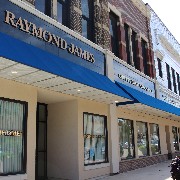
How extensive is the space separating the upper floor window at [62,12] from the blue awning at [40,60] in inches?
141

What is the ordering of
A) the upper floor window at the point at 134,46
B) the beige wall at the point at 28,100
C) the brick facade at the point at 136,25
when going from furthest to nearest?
1. the upper floor window at the point at 134,46
2. the brick facade at the point at 136,25
3. the beige wall at the point at 28,100

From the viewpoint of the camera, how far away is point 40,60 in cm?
852

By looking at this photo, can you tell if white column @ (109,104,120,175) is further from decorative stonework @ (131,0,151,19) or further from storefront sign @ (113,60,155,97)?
decorative stonework @ (131,0,151,19)

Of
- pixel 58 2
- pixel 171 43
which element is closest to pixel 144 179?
pixel 58 2

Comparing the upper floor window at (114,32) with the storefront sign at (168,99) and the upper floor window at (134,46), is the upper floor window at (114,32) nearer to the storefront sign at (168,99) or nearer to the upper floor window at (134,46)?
the upper floor window at (134,46)

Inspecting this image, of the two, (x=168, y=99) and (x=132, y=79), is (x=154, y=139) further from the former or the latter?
(x=132, y=79)

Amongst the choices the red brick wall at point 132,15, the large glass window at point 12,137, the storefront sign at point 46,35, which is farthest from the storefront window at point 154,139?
the large glass window at point 12,137

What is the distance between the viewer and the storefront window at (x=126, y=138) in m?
15.6

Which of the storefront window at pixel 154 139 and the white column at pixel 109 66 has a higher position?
the white column at pixel 109 66

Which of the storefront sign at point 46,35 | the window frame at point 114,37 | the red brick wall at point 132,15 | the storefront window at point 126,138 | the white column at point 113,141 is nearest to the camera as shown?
the storefront sign at point 46,35

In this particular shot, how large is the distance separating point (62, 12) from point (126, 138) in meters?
8.26

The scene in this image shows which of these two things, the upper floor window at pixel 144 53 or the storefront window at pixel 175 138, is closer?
the upper floor window at pixel 144 53

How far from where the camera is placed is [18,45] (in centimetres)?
829

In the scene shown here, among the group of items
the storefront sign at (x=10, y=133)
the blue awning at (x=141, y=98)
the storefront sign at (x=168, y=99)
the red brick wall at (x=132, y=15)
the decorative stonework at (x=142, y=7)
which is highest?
the decorative stonework at (x=142, y=7)
